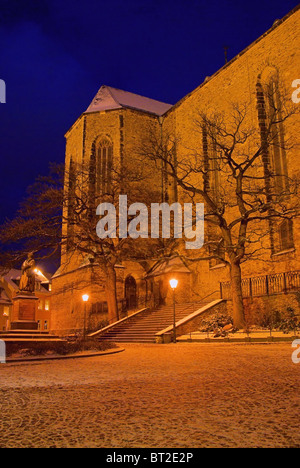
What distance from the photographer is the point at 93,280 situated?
28266mm

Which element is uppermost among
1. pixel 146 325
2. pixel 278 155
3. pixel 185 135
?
pixel 185 135

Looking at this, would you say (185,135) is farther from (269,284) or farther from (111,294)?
(269,284)

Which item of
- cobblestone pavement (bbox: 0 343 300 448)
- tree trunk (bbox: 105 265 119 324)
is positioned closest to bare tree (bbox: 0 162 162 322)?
tree trunk (bbox: 105 265 119 324)

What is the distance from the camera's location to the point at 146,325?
21.8 m

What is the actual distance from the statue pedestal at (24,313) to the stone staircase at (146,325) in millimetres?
5119

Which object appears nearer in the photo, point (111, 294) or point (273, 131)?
point (273, 131)

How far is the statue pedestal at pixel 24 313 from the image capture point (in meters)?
16.2

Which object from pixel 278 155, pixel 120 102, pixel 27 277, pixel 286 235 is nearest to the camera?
pixel 27 277

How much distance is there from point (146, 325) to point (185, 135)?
53.6ft

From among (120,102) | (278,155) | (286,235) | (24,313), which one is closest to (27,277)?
(24,313)

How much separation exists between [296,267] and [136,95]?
26786mm

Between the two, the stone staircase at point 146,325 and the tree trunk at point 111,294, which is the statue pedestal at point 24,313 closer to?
the stone staircase at point 146,325

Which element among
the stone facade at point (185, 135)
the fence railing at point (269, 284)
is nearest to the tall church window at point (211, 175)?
the stone facade at point (185, 135)
